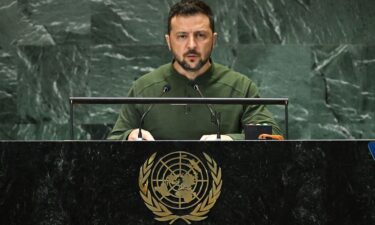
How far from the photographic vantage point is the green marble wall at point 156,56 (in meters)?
5.55

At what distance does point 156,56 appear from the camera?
5.59m

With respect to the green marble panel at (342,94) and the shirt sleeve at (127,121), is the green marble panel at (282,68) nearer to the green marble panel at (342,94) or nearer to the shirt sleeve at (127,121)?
the green marble panel at (342,94)

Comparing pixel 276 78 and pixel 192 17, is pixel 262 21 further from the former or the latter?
pixel 192 17

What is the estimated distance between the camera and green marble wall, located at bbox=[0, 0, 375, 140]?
5551mm

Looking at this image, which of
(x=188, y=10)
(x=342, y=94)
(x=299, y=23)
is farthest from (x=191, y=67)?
(x=342, y=94)

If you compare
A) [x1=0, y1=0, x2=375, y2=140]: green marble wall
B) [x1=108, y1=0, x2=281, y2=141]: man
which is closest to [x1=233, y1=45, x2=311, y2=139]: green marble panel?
[x1=0, y1=0, x2=375, y2=140]: green marble wall

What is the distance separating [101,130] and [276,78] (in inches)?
52.3

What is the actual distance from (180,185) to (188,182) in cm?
3

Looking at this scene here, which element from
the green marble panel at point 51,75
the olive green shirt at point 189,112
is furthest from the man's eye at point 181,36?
the green marble panel at point 51,75

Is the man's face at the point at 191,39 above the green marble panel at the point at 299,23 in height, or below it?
below

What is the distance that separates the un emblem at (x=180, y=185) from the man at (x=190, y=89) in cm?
121

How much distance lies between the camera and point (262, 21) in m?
5.62

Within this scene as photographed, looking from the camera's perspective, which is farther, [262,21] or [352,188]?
[262,21]

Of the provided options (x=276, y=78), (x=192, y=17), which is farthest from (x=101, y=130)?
(x=192, y=17)
